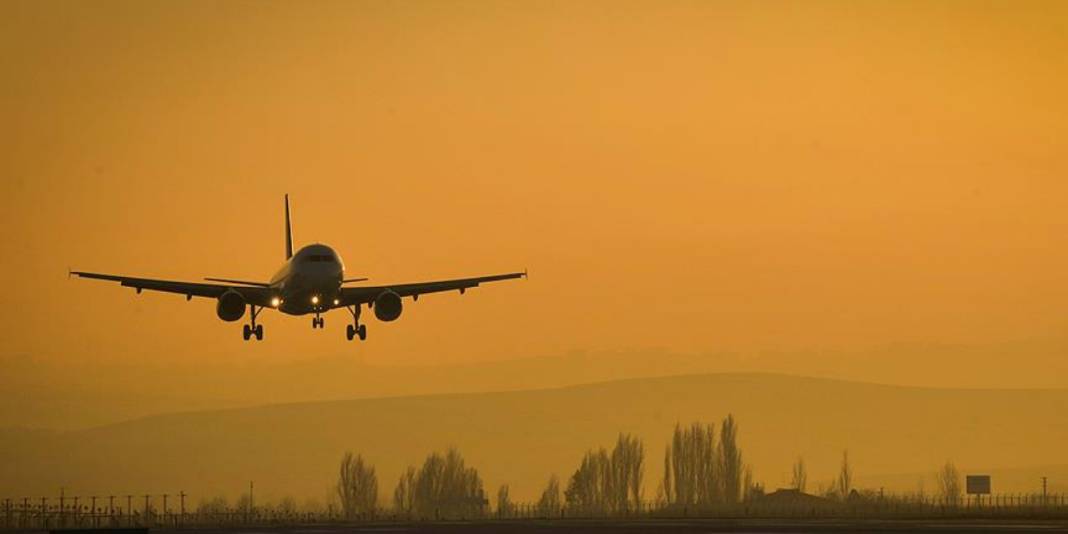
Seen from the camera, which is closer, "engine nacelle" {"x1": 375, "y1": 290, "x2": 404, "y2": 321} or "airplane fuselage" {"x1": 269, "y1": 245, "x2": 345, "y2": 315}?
"airplane fuselage" {"x1": 269, "y1": 245, "x2": 345, "y2": 315}

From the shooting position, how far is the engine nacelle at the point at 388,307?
127 metres

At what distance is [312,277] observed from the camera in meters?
114

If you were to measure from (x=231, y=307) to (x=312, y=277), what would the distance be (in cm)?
1462

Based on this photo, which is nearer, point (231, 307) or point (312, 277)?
point (312, 277)

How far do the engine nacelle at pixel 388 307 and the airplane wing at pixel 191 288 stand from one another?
7592 mm

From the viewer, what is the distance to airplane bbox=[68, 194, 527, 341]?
4491 inches

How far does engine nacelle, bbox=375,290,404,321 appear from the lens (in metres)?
127

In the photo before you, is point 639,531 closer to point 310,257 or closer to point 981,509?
point 310,257

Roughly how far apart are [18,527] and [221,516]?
25.0 meters

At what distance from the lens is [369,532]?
132250 mm

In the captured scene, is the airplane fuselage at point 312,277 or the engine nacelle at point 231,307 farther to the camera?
the engine nacelle at point 231,307

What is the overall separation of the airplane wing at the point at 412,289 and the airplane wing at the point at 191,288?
5.76m

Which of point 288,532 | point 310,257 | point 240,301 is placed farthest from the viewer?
point 288,532

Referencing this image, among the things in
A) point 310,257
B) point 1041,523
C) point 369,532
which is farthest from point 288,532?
point 1041,523
